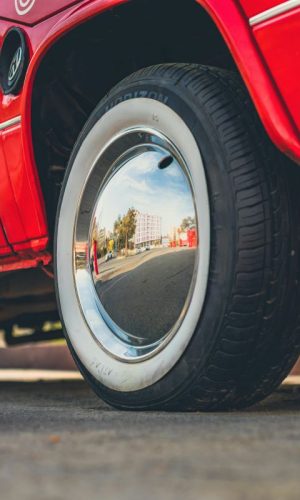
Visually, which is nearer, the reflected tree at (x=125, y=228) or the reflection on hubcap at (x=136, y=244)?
the reflection on hubcap at (x=136, y=244)

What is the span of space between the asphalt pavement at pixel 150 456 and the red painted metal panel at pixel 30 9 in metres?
1.07

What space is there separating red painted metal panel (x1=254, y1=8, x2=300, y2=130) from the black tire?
0.17 m

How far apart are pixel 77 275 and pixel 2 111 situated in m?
0.54

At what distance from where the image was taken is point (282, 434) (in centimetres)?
146

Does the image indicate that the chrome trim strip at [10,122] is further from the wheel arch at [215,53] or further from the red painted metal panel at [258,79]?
the red painted metal panel at [258,79]

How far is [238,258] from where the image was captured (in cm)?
176

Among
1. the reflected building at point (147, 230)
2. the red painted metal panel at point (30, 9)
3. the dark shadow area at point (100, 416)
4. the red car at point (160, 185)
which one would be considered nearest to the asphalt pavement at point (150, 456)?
the dark shadow area at point (100, 416)

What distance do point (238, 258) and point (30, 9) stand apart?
3.41ft

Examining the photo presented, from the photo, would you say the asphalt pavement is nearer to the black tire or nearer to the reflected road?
the black tire

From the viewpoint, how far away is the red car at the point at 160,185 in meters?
1.76

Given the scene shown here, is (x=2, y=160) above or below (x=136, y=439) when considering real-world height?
above

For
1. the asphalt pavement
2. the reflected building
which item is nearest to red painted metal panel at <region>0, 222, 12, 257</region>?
the reflected building

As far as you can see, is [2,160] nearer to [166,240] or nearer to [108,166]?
[108,166]

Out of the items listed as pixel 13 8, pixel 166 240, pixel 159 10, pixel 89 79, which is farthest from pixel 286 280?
pixel 13 8
